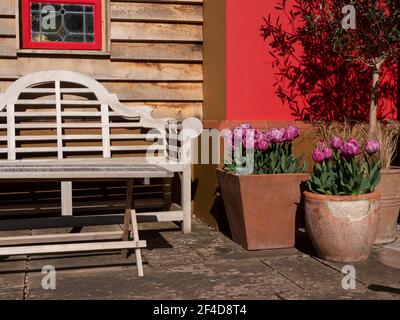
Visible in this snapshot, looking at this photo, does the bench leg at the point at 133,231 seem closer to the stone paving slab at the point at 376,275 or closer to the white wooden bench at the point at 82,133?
the white wooden bench at the point at 82,133

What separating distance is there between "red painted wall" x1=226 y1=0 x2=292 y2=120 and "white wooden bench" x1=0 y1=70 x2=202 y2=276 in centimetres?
50

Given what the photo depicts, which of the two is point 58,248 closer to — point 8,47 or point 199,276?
point 199,276

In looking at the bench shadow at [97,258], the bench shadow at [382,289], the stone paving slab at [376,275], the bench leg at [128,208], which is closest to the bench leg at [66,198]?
the bench shadow at [97,258]

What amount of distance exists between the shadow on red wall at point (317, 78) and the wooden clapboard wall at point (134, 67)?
0.99 m

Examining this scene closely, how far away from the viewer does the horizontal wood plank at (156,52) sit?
5508 millimetres

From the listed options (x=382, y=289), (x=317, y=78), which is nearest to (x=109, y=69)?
(x=317, y=78)

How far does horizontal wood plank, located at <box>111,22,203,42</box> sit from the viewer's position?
18.0ft

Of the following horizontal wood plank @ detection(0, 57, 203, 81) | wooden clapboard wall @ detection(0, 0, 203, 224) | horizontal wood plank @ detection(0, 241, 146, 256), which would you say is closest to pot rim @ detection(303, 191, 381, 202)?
horizontal wood plank @ detection(0, 241, 146, 256)

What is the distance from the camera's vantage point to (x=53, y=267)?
12.5 ft

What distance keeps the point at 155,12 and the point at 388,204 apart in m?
2.90

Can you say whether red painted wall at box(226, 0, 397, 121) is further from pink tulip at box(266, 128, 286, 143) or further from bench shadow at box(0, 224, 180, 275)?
bench shadow at box(0, 224, 180, 275)

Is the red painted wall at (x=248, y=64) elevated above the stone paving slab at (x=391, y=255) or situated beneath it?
elevated above

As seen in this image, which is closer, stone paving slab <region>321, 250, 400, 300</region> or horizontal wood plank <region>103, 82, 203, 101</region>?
stone paving slab <region>321, 250, 400, 300</region>

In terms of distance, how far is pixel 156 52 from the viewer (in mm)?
5609
